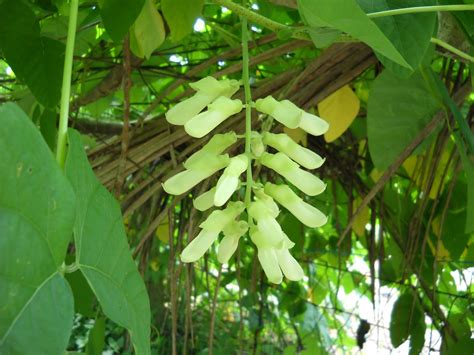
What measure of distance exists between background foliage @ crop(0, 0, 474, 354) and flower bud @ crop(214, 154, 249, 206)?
0.07 m

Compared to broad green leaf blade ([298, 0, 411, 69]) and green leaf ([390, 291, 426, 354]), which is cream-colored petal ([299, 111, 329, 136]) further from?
green leaf ([390, 291, 426, 354])

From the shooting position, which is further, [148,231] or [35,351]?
[148,231]

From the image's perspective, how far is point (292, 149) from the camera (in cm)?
54

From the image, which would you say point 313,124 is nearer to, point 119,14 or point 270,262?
point 270,262

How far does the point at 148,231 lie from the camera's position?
1.02 meters

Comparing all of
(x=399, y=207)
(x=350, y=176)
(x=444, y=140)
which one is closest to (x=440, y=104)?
(x=444, y=140)

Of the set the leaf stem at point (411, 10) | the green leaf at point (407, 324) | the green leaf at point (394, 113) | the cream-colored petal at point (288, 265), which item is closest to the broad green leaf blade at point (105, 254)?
the cream-colored petal at point (288, 265)

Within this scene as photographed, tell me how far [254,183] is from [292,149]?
0.15 ft

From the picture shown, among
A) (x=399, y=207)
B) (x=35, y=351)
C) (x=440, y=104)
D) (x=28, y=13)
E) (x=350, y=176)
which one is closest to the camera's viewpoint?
(x=35, y=351)

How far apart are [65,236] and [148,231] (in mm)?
646

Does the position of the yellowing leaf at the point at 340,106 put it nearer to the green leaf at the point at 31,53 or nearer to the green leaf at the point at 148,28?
the green leaf at the point at 148,28

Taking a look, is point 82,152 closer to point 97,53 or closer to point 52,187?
point 52,187

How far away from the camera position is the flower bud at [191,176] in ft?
1.72

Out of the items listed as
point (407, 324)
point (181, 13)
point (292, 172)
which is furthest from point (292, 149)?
point (407, 324)
